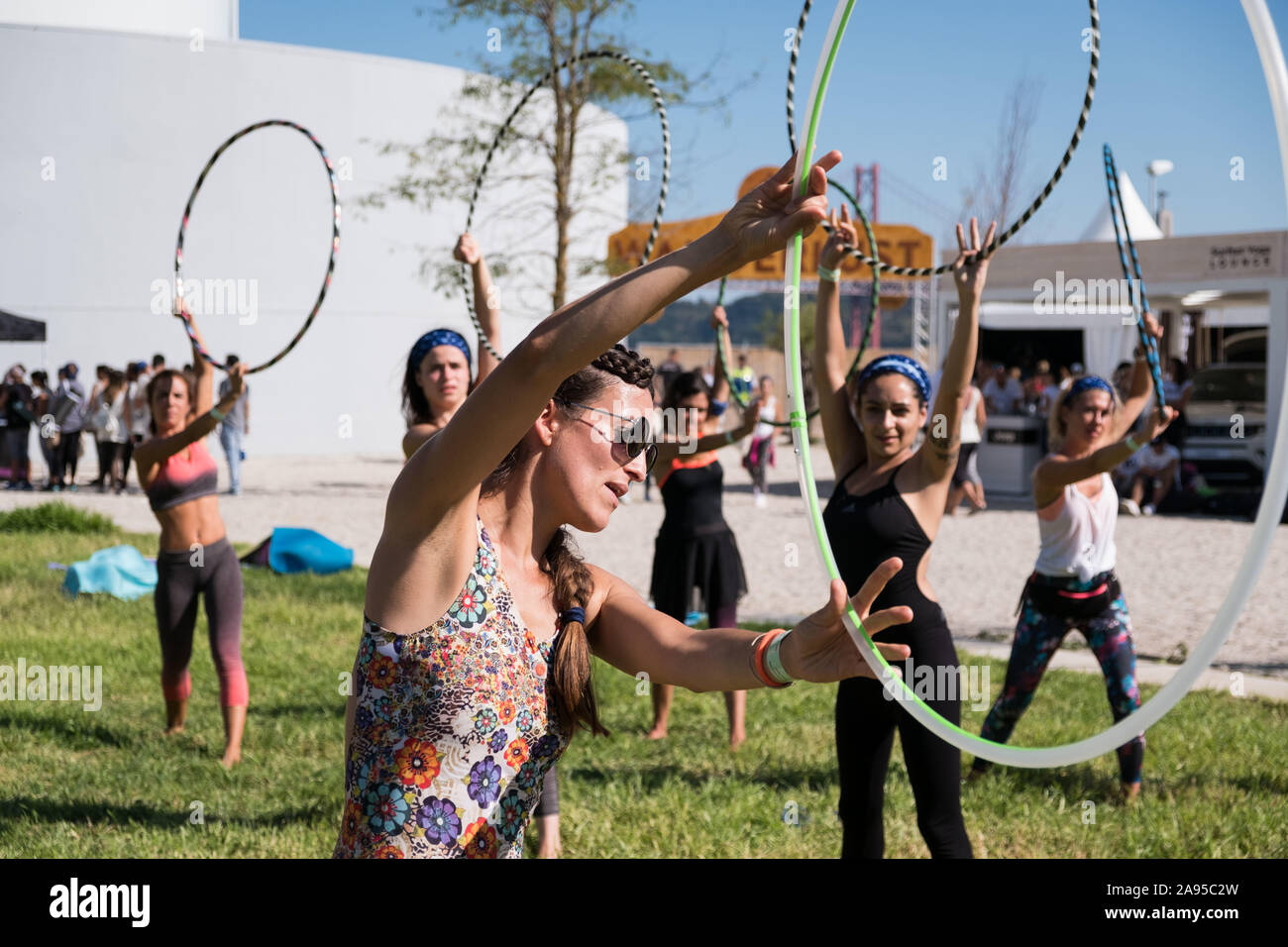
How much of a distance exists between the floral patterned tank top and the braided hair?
10cm

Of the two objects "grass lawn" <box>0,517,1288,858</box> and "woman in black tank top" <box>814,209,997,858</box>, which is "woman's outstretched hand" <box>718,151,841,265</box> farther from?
"grass lawn" <box>0,517,1288,858</box>

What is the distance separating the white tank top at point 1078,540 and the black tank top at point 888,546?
5.73 feet

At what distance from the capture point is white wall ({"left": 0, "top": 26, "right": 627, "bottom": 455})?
26375mm

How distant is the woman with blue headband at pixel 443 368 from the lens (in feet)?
18.1

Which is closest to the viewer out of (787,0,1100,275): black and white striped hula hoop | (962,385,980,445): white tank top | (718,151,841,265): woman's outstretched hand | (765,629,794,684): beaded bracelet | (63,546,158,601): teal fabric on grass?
(718,151,841,265): woman's outstretched hand

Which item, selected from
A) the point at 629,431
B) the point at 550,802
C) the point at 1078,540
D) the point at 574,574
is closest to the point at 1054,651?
the point at 1078,540

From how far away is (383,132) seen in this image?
2889 cm

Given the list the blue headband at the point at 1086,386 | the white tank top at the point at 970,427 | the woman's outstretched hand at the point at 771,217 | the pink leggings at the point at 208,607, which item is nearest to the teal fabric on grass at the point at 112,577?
the pink leggings at the point at 208,607

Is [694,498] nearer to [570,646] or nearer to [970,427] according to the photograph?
[570,646]

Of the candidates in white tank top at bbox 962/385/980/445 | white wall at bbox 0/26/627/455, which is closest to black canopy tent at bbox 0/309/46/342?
white wall at bbox 0/26/627/455

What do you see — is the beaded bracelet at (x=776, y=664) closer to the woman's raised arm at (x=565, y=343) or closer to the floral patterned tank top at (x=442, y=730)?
the floral patterned tank top at (x=442, y=730)
